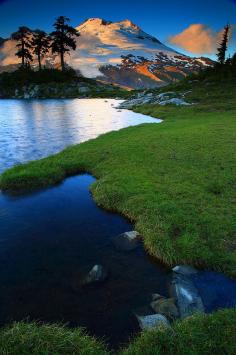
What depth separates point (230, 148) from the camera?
24.3 meters

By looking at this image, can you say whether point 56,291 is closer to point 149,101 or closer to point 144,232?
point 144,232

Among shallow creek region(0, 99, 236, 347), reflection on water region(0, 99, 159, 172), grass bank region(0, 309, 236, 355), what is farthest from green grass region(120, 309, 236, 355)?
reflection on water region(0, 99, 159, 172)

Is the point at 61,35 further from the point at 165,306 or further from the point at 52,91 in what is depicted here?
the point at 165,306

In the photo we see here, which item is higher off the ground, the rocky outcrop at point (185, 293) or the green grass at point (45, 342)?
the green grass at point (45, 342)

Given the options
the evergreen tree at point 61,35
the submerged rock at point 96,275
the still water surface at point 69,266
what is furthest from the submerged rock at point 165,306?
the evergreen tree at point 61,35

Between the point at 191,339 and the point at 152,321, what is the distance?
1.24m

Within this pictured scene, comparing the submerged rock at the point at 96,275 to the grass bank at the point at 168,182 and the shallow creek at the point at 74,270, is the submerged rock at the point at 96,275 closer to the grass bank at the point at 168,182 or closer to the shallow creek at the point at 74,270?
the shallow creek at the point at 74,270

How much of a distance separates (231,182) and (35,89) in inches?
4265

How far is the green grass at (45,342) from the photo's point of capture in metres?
6.74

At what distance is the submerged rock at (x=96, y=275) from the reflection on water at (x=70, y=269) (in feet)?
0.75

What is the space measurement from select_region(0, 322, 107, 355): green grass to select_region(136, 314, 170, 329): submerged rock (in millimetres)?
1330

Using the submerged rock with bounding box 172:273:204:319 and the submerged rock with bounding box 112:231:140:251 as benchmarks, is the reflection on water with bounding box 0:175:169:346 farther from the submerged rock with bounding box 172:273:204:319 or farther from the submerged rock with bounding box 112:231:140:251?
the submerged rock with bounding box 172:273:204:319

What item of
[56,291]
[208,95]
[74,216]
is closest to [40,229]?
[74,216]

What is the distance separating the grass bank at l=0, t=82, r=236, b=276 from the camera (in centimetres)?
1165
